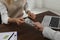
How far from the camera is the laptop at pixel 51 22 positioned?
1.27 m

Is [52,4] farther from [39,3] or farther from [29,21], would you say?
[29,21]

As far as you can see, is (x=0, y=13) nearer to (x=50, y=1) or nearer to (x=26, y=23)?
(x=26, y=23)

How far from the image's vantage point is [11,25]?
4.48 feet

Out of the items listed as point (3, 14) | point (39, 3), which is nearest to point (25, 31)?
point (3, 14)

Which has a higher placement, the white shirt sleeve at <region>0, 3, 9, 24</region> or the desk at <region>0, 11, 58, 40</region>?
the white shirt sleeve at <region>0, 3, 9, 24</region>

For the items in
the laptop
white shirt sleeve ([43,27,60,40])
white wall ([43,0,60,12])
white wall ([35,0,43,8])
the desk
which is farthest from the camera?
white wall ([35,0,43,8])

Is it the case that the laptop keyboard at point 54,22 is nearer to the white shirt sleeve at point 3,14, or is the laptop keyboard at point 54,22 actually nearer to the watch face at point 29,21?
the watch face at point 29,21

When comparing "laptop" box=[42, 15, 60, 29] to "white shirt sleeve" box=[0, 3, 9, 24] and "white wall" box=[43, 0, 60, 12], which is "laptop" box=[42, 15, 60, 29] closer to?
"white shirt sleeve" box=[0, 3, 9, 24]

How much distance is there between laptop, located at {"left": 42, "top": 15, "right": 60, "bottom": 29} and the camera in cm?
127

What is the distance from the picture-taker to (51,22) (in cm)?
133

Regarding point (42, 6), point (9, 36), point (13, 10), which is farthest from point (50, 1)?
point (9, 36)

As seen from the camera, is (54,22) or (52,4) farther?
(52,4)

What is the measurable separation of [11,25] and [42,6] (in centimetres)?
185

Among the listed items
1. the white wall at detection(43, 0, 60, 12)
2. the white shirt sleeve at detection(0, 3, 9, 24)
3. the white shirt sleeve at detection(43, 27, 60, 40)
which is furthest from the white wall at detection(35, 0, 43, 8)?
the white shirt sleeve at detection(43, 27, 60, 40)
